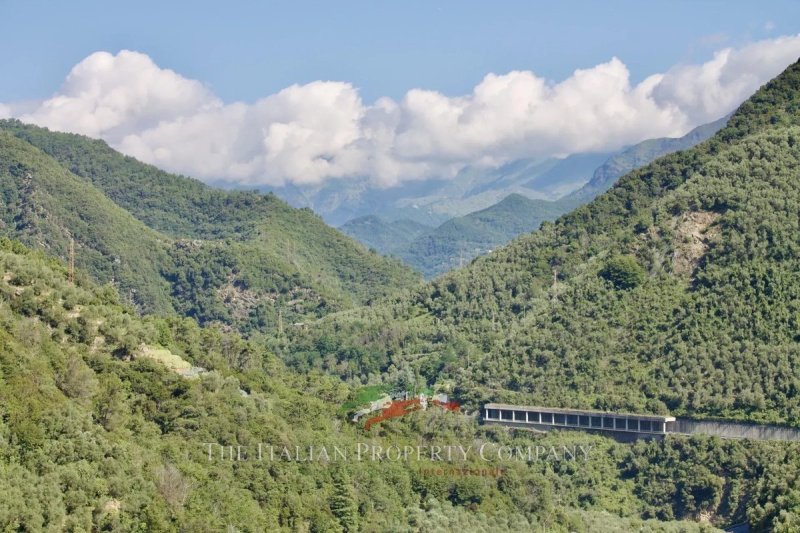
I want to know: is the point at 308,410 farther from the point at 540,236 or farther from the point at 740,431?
Result: the point at 540,236

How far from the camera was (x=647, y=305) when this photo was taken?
315 ft

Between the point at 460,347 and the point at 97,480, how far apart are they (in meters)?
59.9

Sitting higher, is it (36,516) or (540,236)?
(540,236)

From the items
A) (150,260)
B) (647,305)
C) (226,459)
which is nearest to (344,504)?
(226,459)

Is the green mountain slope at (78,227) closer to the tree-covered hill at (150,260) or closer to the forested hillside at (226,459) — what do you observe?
the tree-covered hill at (150,260)

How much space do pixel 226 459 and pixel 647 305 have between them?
4592cm

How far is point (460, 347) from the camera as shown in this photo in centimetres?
10606

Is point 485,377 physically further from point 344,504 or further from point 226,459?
point 226,459

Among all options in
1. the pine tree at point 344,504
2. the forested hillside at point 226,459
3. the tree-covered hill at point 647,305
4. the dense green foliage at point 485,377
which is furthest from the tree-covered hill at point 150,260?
the pine tree at point 344,504

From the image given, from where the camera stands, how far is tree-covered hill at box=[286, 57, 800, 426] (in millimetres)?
85125

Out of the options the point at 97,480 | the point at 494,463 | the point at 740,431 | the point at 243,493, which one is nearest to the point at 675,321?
the point at 740,431

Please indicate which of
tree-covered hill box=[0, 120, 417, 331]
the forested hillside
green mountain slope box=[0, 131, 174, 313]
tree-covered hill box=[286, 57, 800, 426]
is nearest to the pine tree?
the forested hillside

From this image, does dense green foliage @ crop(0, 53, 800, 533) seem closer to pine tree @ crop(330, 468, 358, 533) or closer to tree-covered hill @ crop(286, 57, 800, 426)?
pine tree @ crop(330, 468, 358, 533)

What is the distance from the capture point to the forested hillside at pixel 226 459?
161 ft
